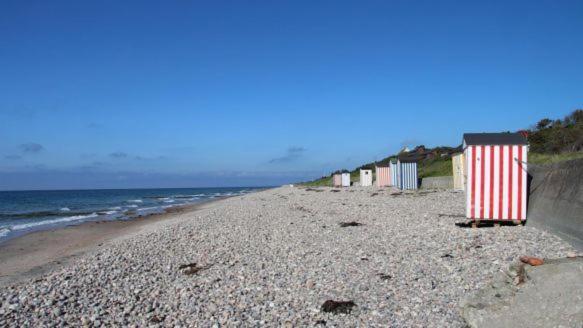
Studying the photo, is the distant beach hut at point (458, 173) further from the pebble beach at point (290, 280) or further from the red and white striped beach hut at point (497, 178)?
the red and white striped beach hut at point (497, 178)

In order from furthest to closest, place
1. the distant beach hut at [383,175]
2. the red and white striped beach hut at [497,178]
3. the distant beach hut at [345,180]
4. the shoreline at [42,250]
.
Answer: the distant beach hut at [345,180] < the distant beach hut at [383,175] < the shoreline at [42,250] < the red and white striped beach hut at [497,178]

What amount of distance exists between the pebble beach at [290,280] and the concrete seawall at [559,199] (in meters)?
0.29

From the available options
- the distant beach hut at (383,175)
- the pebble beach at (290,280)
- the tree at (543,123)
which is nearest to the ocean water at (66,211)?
the pebble beach at (290,280)

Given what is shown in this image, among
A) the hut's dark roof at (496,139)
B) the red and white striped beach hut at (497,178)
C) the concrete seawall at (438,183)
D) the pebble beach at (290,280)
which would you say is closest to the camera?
the pebble beach at (290,280)

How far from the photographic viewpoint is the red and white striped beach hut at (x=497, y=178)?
1077 centimetres

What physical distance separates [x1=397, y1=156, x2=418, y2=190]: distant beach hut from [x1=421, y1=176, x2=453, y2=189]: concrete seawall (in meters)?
0.81

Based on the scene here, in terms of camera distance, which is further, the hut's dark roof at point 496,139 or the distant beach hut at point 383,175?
the distant beach hut at point 383,175

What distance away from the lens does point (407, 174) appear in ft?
106

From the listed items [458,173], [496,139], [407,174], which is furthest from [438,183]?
[496,139]

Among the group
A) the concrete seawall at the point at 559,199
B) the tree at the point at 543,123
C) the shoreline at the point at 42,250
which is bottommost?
the shoreline at the point at 42,250

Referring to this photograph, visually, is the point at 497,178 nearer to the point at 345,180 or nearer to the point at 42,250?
the point at 42,250

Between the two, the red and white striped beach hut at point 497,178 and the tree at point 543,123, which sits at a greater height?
the tree at point 543,123

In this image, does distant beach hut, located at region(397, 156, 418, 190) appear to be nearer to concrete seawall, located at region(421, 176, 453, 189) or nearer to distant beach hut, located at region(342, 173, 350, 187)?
concrete seawall, located at region(421, 176, 453, 189)

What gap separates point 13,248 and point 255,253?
11.9m
